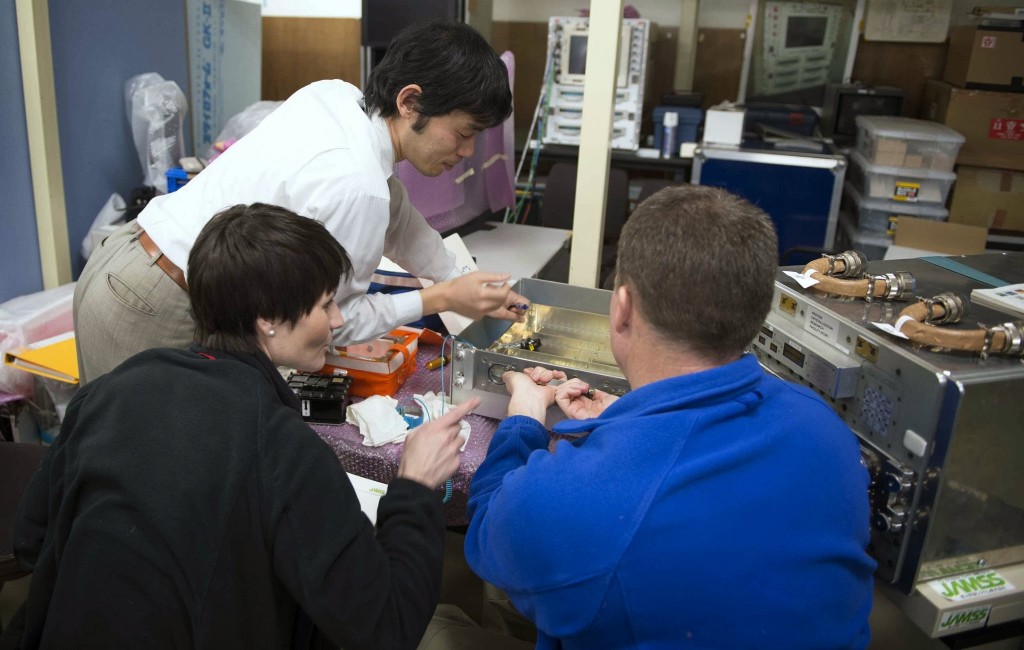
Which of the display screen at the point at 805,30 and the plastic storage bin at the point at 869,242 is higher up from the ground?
the display screen at the point at 805,30

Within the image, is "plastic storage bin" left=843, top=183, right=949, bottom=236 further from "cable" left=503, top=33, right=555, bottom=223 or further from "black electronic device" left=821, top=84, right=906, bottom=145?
"cable" left=503, top=33, right=555, bottom=223

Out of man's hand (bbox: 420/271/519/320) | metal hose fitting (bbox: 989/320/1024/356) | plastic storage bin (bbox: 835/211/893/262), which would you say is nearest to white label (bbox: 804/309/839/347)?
metal hose fitting (bbox: 989/320/1024/356)

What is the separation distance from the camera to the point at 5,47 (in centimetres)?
231

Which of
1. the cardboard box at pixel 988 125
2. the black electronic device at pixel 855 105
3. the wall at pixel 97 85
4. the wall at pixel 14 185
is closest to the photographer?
the wall at pixel 14 185

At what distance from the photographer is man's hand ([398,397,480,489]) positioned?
1.02 meters

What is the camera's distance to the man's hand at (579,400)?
1229 mm

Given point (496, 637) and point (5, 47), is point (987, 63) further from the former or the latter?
point (5, 47)

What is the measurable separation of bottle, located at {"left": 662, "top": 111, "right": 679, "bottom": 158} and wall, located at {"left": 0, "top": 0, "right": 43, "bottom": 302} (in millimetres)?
2669

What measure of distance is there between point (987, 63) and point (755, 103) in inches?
43.0

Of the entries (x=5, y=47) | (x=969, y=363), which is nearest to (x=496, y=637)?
(x=969, y=363)

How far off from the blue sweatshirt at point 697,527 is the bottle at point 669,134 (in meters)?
3.07

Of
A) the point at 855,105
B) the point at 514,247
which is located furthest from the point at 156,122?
the point at 855,105

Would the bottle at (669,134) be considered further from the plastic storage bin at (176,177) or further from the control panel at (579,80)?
the plastic storage bin at (176,177)

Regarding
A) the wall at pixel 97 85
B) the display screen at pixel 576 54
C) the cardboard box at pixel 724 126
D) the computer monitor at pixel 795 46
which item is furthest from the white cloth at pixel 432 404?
the computer monitor at pixel 795 46
